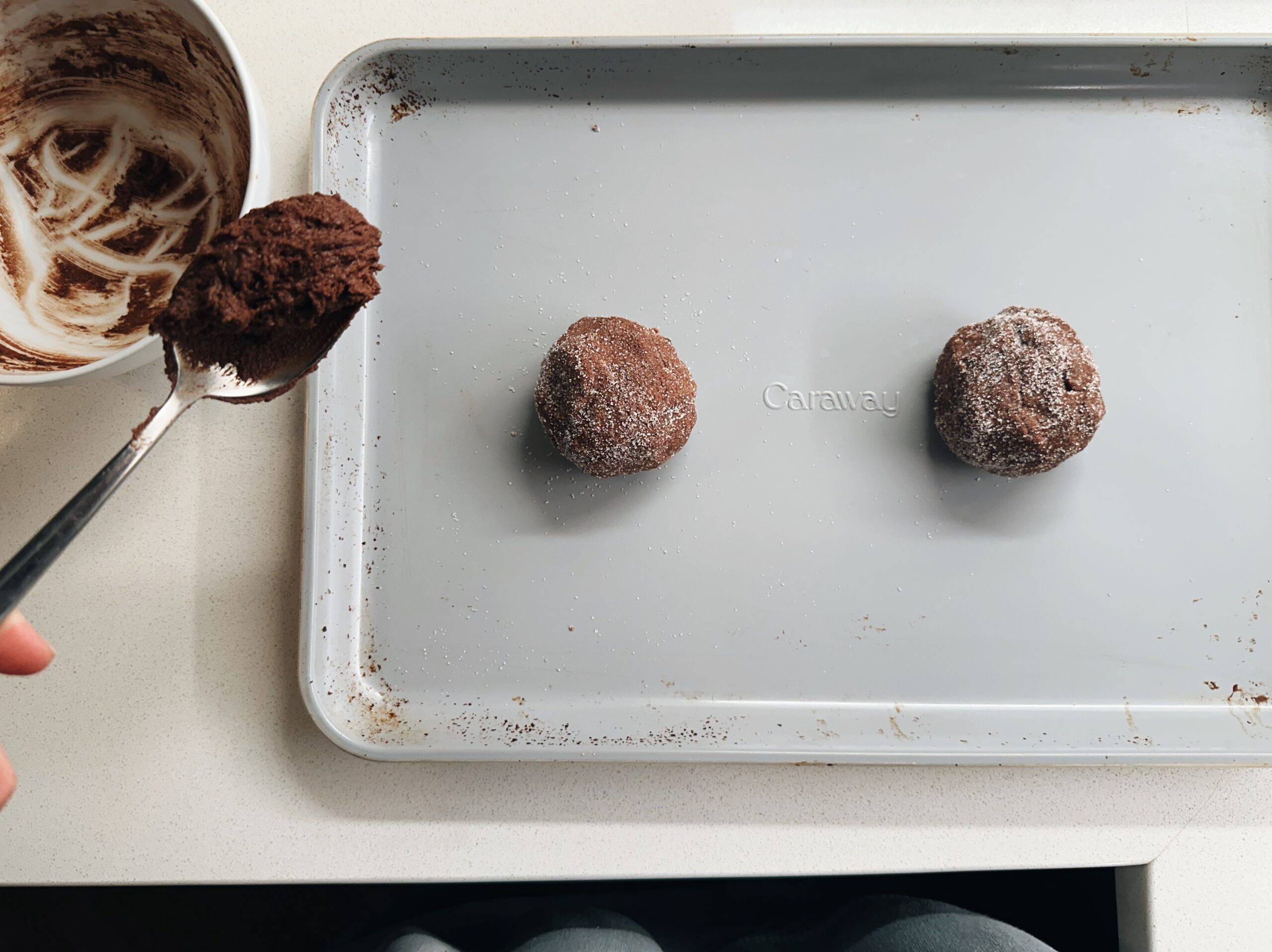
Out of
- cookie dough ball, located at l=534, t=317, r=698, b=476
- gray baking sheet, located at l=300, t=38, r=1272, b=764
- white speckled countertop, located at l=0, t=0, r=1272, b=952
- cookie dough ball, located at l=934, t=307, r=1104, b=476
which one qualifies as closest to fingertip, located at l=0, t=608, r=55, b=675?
white speckled countertop, located at l=0, t=0, r=1272, b=952

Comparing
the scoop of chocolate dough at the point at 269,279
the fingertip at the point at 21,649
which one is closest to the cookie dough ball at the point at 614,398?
the scoop of chocolate dough at the point at 269,279

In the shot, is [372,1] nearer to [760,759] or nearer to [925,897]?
[760,759]

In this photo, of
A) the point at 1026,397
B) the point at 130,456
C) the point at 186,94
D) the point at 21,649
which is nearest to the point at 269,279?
the point at 130,456

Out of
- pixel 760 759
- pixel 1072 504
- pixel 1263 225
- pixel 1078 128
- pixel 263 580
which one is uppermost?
pixel 1078 128

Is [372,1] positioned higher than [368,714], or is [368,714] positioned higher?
[372,1]

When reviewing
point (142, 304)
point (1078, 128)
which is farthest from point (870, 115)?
→ point (142, 304)

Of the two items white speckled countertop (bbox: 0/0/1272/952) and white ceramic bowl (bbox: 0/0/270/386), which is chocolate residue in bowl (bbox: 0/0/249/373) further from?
white speckled countertop (bbox: 0/0/1272/952)
